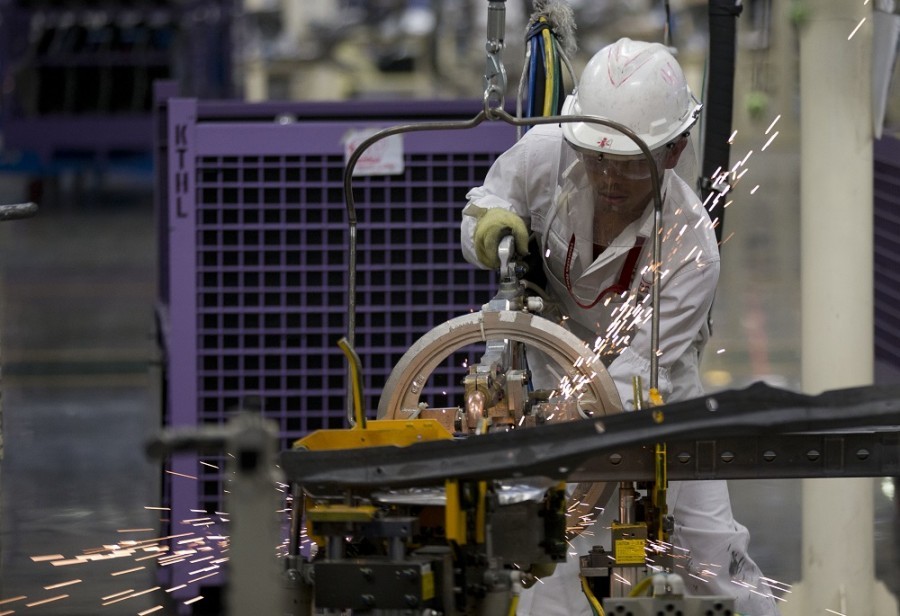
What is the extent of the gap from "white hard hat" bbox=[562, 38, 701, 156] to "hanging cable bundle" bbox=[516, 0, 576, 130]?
420 mm

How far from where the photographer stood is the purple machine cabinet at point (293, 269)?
482 centimetres

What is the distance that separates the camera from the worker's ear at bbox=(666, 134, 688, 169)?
3512 mm

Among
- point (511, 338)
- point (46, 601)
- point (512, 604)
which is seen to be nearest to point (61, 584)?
point (46, 601)

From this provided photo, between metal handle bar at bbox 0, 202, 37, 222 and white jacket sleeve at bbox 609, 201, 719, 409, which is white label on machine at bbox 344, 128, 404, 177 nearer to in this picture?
white jacket sleeve at bbox 609, 201, 719, 409

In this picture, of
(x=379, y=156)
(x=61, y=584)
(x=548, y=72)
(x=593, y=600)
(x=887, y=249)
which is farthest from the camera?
(x=887, y=249)

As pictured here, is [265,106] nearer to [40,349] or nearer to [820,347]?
[820,347]

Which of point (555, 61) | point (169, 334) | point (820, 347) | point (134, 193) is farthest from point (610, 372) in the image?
point (134, 193)

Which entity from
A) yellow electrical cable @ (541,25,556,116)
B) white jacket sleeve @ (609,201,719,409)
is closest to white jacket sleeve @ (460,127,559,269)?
yellow electrical cable @ (541,25,556,116)

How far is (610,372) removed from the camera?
135 inches

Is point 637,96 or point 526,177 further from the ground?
point 637,96

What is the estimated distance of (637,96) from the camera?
3.44 m

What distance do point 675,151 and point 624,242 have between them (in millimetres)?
229

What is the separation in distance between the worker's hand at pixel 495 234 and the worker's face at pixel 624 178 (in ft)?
0.64

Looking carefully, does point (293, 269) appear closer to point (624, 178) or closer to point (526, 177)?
point (526, 177)
